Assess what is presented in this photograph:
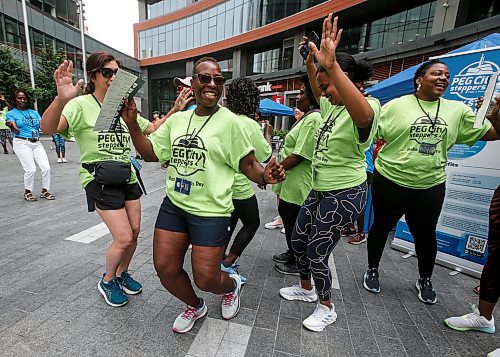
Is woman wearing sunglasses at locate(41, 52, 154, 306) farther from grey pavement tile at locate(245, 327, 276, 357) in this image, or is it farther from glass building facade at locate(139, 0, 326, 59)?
glass building facade at locate(139, 0, 326, 59)

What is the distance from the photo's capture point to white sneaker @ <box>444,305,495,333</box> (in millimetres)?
2162

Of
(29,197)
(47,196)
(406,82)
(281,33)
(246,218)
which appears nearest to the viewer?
(246,218)

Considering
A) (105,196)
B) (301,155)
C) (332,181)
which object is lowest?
(105,196)

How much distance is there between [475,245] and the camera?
3098 millimetres

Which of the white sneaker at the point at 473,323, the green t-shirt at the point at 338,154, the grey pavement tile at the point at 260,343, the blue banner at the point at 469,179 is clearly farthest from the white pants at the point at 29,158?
the blue banner at the point at 469,179

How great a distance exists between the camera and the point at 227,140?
5.75 feet

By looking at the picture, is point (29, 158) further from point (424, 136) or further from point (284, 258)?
point (424, 136)

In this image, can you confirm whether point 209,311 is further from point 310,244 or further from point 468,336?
point 468,336

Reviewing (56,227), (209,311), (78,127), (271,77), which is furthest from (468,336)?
(271,77)

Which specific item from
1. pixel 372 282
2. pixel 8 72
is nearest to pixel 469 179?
pixel 372 282

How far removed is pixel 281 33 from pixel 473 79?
21052mm

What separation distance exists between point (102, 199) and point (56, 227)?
252cm

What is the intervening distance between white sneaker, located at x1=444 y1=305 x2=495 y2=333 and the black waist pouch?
289cm

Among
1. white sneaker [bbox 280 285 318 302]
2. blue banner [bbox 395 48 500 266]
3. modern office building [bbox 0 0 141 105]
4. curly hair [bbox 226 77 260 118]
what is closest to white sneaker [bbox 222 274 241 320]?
white sneaker [bbox 280 285 318 302]
